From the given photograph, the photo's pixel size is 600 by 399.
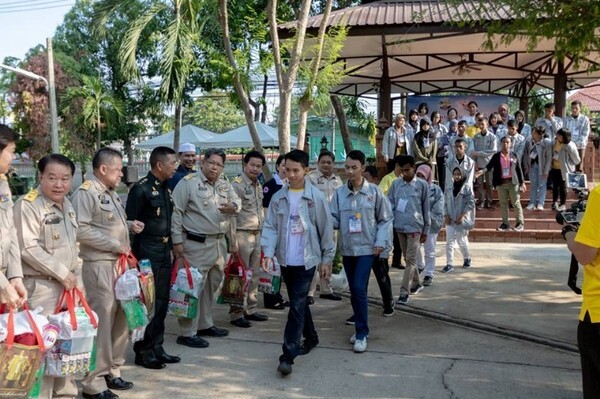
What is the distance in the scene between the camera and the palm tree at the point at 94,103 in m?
24.0

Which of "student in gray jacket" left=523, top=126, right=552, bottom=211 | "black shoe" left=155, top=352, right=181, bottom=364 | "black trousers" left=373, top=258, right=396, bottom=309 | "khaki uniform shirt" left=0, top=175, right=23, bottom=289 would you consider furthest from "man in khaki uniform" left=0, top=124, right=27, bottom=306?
"student in gray jacket" left=523, top=126, right=552, bottom=211

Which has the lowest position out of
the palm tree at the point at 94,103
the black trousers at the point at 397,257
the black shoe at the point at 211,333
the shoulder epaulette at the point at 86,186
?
the black shoe at the point at 211,333

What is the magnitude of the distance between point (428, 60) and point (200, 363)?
11.3 m

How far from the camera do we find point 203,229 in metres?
5.52

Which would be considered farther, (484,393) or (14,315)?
(484,393)

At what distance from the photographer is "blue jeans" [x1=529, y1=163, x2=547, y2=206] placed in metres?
11.8

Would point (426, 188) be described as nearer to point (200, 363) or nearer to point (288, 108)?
point (288, 108)

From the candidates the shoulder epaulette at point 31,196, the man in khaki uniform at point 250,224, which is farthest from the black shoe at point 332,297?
the shoulder epaulette at point 31,196

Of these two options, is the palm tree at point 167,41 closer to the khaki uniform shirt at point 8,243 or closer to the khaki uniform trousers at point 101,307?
the khaki uniform trousers at point 101,307

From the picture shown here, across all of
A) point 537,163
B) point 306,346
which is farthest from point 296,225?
point 537,163

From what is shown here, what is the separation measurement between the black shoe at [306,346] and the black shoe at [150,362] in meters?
1.20

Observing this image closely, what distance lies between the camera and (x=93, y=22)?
387 inches

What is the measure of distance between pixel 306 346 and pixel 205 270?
118 centimetres

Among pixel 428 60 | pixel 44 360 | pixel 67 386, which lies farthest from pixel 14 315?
pixel 428 60
